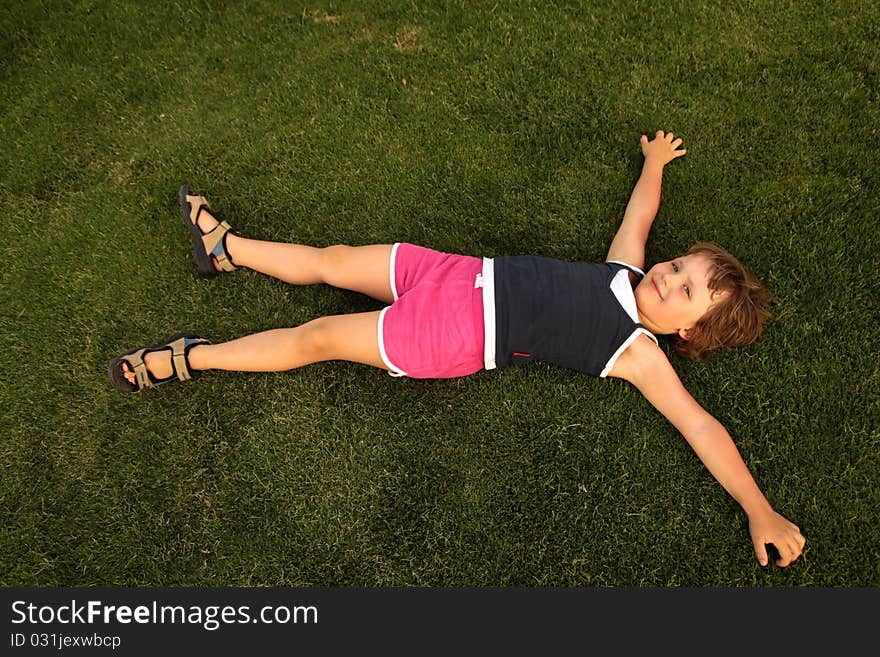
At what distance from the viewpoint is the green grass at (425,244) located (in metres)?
3.15

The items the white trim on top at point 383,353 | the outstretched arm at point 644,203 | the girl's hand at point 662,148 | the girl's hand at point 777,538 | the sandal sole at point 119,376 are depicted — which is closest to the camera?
the girl's hand at point 777,538

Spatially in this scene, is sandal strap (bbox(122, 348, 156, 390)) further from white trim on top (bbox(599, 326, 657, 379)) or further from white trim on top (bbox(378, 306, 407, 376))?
white trim on top (bbox(599, 326, 657, 379))

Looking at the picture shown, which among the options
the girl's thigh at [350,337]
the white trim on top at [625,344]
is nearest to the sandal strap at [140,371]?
the girl's thigh at [350,337]

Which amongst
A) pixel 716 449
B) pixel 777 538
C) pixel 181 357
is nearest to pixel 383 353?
pixel 181 357

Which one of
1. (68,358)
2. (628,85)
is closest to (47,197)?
(68,358)

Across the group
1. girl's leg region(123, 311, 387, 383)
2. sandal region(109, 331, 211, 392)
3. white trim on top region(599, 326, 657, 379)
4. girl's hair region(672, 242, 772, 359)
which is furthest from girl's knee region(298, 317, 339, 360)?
girl's hair region(672, 242, 772, 359)

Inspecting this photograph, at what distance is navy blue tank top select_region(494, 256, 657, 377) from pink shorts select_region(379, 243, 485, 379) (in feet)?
0.41

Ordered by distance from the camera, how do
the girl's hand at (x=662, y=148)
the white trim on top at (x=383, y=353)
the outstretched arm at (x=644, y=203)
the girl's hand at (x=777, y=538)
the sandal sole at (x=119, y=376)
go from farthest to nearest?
the girl's hand at (x=662, y=148)
the outstretched arm at (x=644, y=203)
the sandal sole at (x=119, y=376)
the white trim on top at (x=383, y=353)
the girl's hand at (x=777, y=538)

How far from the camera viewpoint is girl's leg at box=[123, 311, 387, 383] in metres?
3.18

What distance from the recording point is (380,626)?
3043mm

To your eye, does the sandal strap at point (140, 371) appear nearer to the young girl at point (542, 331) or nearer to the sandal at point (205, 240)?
the young girl at point (542, 331)

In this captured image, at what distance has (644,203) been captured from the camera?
12.0 ft

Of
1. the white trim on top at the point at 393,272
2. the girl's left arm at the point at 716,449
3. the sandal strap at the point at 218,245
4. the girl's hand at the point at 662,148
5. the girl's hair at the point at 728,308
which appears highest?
the girl's hand at the point at 662,148

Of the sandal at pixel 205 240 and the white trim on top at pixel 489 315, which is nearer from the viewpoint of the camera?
the white trim on top at pixel 489 315
